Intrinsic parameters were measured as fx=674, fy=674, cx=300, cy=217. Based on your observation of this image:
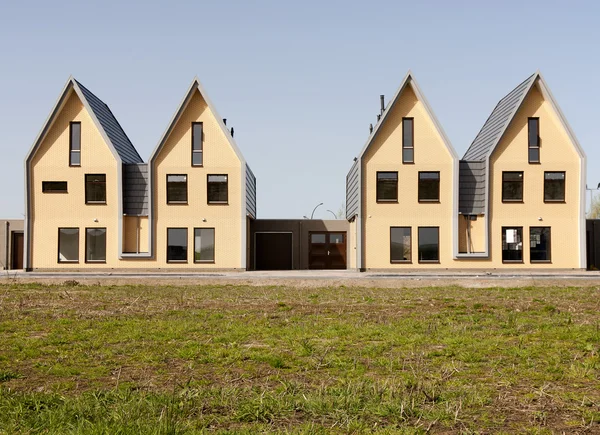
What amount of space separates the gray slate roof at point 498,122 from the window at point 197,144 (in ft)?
48.4

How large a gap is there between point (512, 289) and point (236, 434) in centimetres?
1712

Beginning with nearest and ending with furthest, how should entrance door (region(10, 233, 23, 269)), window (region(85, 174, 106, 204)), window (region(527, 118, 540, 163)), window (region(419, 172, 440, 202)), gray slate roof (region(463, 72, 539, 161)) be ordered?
gray slate roof (region(463, 72, 539, 161))
window (region(419, 172, 440, 202))
window (region(527, 118, 540, 163))
window (region(85, 174, 106, 204))
entrance door (region(10, 233, 23, 269))

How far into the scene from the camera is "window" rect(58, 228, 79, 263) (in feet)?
114

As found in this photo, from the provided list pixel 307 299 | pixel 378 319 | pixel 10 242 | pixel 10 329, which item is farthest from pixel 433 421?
pixel 10 242

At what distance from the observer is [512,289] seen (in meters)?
20.7

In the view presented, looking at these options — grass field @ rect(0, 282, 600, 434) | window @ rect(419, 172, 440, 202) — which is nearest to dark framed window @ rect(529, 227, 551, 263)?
window @ rect(419, 172, 440, 202)

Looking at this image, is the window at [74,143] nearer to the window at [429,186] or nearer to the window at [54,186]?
the window at [54,186]

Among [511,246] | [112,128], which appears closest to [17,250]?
[112,128]

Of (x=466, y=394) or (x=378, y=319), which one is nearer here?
(x=466, y=394)

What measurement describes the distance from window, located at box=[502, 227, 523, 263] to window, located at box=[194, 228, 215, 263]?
49.0 feet

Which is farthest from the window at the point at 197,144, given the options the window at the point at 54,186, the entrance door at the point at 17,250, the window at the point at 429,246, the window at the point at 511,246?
the window at the point at 511,246

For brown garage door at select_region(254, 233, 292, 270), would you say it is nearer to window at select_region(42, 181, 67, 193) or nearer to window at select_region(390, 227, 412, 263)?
window at select_region(390, 227, 412, 263)

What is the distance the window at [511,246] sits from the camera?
113 ft

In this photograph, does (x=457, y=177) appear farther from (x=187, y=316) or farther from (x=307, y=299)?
(x=187, y=316)
